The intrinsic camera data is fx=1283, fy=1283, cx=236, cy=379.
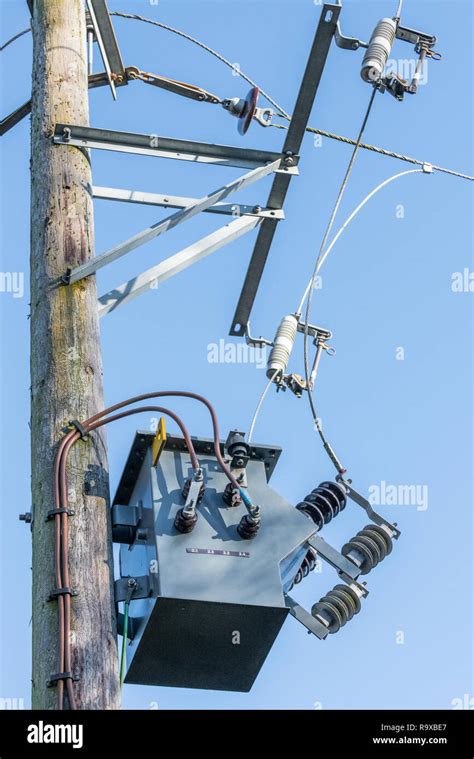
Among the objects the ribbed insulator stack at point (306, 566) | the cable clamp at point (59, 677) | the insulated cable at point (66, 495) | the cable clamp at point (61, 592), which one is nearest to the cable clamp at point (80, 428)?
the insulated cable at point (66, 495)

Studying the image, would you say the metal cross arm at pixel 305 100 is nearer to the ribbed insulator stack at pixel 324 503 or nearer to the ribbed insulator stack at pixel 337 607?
the ribbed insulator stack at pixel 324 503

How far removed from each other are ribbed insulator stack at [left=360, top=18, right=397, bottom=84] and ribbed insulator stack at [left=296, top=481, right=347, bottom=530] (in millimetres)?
1798

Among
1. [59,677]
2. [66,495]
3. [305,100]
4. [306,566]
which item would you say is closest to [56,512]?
[66,495]

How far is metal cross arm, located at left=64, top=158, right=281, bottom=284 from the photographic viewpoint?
5.02 meters

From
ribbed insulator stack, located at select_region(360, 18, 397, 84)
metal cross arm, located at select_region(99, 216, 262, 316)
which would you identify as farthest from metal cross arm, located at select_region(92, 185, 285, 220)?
ribbed insulator stack, located at select_region(360, 18, 397, 84)

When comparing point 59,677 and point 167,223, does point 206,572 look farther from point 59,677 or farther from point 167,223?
point 167,223

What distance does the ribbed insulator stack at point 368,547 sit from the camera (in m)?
5.17

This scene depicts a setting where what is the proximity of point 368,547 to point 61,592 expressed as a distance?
4.91 feet

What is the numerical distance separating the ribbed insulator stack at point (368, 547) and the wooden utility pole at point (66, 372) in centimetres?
116

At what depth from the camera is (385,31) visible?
19.0 feet

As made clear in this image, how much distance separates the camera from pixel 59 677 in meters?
4.04

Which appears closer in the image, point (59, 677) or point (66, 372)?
point (59, 677)

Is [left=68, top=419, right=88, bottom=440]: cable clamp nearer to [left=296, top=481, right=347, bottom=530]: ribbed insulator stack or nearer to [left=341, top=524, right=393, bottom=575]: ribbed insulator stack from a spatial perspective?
[left=296, top=481, right=347, bottom=530]: ribbed insulator stack
